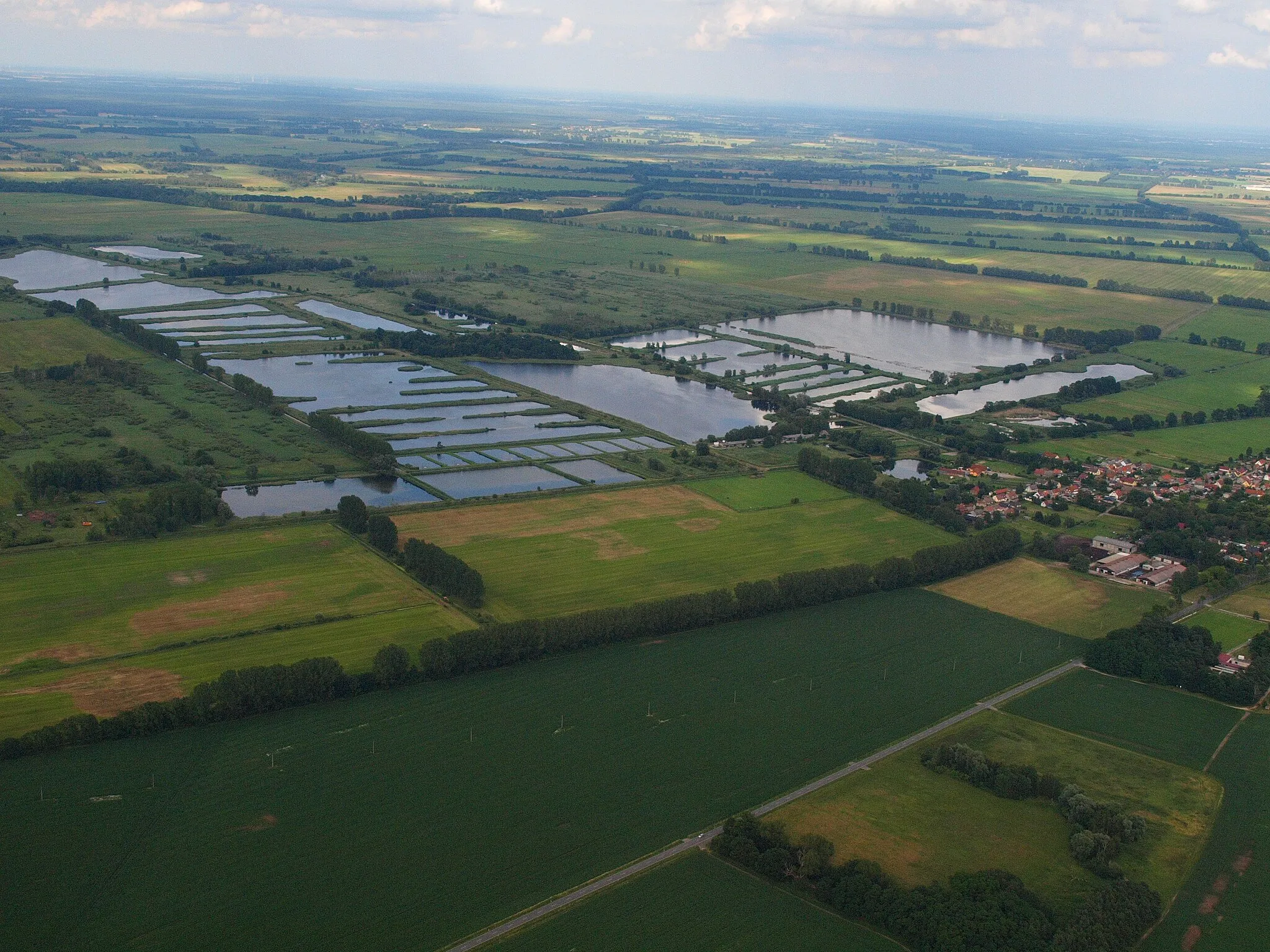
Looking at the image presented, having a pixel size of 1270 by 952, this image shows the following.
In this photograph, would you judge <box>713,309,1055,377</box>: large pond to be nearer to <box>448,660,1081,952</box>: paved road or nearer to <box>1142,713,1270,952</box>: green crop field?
<box>448,660,1081,952</box>: paved road

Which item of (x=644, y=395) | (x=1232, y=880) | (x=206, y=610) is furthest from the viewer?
(x=644, y=395)

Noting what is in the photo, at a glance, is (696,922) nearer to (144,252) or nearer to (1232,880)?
(1232,880)

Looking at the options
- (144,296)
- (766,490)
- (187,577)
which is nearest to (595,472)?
(766,490)

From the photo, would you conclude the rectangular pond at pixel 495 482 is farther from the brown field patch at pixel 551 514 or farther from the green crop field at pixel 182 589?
the green crop field at pixel 182 589

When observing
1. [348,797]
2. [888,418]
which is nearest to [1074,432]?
[888,418]

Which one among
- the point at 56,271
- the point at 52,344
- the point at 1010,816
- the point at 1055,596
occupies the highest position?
the point at 56,271

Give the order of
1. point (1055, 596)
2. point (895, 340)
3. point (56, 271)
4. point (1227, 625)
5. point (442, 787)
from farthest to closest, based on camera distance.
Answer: point (56, 271) → point (895, 340) → point (1055, 596) → point (1227, 625) → point (442, 787)

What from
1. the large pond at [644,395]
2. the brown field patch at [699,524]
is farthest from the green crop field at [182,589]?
the large pond at [644,395]
